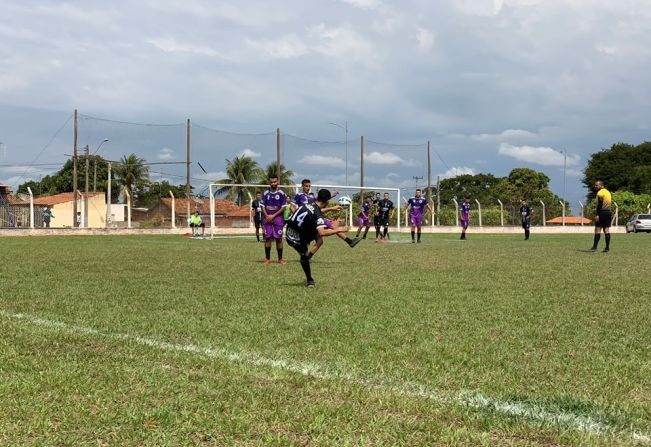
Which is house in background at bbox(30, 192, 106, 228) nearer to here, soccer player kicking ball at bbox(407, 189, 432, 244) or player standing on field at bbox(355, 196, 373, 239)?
player standing on field at bbox(355, 196, 373, 239)

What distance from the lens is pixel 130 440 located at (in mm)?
2863

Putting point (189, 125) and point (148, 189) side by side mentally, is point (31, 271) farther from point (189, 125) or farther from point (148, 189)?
point (148, 189)

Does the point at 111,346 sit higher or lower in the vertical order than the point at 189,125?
lower

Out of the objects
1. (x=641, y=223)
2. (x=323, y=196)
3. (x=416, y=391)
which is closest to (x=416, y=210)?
(x=323, y=196)

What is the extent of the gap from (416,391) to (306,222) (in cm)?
591

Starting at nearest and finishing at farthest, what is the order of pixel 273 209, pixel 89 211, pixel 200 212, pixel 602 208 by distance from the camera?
pixel 273 209
pixel 602 208
pixel 200 212
pixel 89 211

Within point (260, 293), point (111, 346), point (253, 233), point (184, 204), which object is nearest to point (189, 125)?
point (184, 204)

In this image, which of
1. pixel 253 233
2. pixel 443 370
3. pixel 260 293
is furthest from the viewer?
pixel 253 233

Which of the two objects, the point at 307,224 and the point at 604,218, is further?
the point at 604,218

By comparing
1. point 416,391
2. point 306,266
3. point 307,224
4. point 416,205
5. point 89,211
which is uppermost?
point 89,211

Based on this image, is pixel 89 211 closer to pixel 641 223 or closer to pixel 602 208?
pixel 641 223

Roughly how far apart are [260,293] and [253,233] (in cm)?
3053

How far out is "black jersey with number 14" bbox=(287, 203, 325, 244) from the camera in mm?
9398

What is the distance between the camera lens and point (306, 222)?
944 cm
